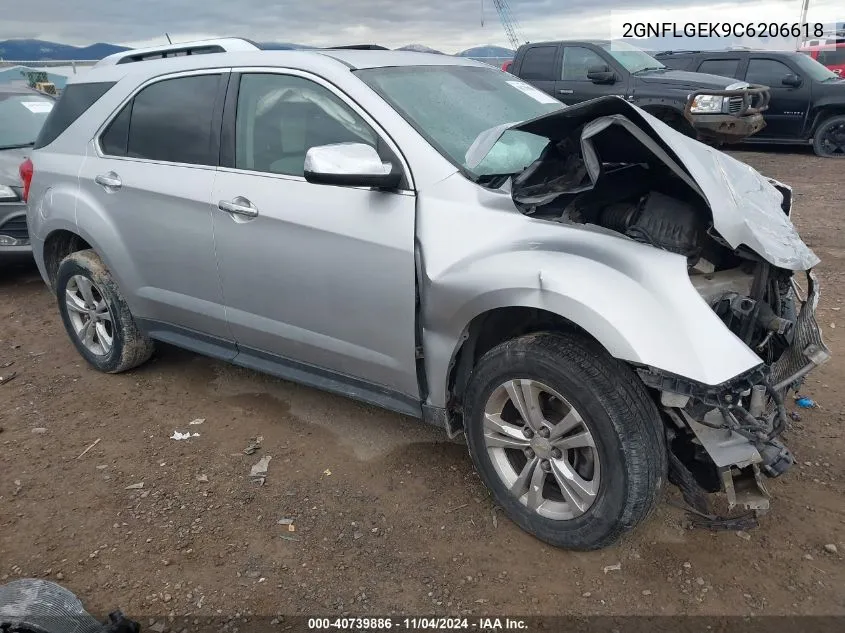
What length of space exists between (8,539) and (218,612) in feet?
3.67

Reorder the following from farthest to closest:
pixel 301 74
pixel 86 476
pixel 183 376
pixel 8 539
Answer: pixel 183 376
pixel 86 476
pixel 301 74
pixel 8 539

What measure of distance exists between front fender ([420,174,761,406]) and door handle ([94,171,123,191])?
6.59 ft

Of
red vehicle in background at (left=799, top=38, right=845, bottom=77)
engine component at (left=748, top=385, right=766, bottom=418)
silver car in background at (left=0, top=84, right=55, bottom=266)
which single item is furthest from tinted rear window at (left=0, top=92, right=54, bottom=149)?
red vehicle in background at (left=799, top=38, right=845, bottom=77)

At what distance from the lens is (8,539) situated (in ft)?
9.46

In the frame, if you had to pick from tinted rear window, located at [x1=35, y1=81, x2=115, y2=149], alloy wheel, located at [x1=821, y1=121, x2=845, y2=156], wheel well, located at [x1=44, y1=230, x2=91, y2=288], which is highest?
tinted rear window, located at [x1=35, y1=81, x2=115, y2=149]

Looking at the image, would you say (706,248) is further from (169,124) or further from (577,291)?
(169,124)

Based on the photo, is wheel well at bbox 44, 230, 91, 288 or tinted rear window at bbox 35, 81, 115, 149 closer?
tinted rear window at bbox 35, 81, 115, 149

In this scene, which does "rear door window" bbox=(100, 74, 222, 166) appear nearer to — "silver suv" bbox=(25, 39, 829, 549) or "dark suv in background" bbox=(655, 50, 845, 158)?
"silver suv" bbox=(25, 39, 829, 549)

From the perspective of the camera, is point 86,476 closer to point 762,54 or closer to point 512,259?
point 512,259

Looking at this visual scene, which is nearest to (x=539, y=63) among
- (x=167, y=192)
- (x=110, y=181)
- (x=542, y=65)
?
(x=542, y=65)

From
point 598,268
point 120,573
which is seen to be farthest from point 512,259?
point 120,573

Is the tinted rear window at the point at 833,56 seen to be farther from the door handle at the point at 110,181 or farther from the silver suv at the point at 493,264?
the door handle at the point at 110,181

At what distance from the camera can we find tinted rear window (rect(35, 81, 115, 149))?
3.98m

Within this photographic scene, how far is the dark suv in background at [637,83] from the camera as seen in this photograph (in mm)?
8625
